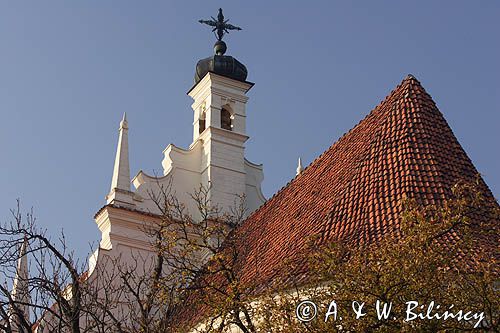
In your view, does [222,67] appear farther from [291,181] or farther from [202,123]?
[291,181]

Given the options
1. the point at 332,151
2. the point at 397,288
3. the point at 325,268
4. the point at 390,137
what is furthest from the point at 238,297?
the point at 332,151

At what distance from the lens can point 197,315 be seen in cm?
1525

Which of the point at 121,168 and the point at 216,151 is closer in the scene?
the point at 121,168

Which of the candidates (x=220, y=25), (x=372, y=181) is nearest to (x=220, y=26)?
(x=220, y=25)

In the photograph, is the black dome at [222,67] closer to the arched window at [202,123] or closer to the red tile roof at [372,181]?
the arched window at [202,123]

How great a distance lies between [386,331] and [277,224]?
8.96 metres

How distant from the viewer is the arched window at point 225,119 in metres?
24.9

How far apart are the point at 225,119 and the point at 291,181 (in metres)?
4.98

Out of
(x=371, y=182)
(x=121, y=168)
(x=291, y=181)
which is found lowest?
(x=371, y=182)

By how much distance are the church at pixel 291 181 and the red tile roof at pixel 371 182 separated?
0.08 feet

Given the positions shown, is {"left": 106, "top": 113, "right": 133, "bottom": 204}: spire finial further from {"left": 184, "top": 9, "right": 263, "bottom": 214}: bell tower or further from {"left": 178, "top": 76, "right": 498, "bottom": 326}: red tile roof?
{"left": 178, "top": 76, "right": 498, "bottom": 326}: red tile roof

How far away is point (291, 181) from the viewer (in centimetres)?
2069

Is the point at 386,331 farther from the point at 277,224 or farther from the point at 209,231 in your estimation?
the point at 277,224

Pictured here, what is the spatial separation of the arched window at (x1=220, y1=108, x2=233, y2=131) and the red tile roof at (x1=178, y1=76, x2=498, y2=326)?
6020 mm
